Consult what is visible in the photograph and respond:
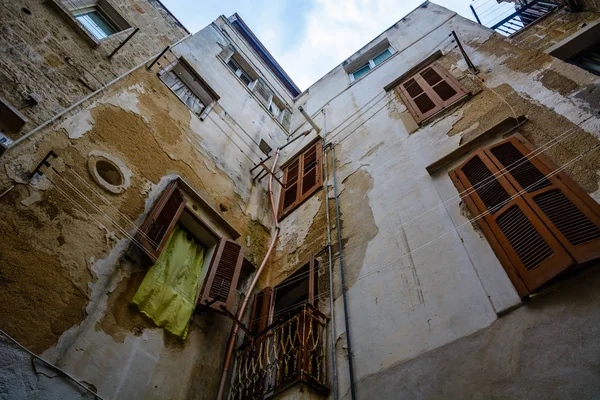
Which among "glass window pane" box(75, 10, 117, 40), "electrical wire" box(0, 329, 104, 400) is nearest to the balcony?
"electrical wire" box(0, 329, 104, 400)

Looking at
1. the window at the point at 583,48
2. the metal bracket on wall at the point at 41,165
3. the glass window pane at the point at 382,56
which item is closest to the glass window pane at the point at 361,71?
the glass window pane at the point at 382,56

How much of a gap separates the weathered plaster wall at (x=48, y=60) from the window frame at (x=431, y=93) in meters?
5.78

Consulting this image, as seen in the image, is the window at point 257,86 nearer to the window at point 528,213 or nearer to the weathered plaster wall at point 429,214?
the weathered plaster wall at point 429,214

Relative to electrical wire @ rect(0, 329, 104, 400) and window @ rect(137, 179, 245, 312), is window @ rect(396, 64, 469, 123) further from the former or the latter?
electrical wire @ rect(0, 329, 104, 400)

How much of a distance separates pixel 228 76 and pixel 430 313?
9.20 meters

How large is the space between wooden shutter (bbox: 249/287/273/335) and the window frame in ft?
13.9

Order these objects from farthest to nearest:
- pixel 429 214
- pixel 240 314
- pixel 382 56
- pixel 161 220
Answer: pixel 382 56, pixel 240 314, pixel 161 220, pixel 429 214

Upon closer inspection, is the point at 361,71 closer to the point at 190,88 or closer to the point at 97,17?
the point at 190,88

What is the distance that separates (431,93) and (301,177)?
3.41 metres

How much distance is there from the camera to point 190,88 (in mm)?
9070

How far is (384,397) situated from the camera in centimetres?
391

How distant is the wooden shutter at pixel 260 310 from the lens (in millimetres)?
5805

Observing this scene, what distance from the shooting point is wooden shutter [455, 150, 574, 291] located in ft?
11.8

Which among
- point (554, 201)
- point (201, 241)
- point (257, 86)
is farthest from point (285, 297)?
point (257, 86)
